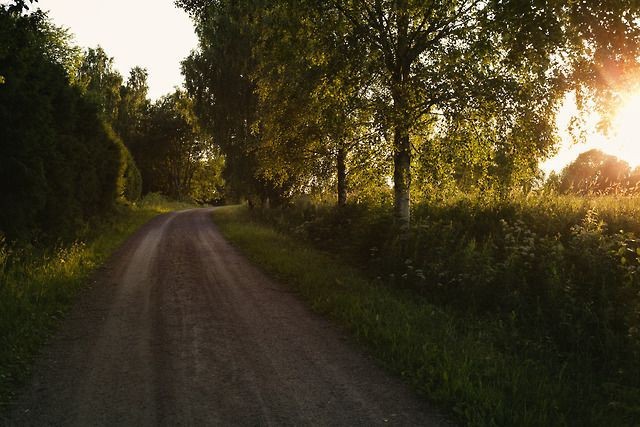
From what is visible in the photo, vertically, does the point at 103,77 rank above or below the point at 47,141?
above

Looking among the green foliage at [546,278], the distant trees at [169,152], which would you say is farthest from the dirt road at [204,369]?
the distant trees at [169,152]

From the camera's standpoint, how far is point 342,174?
17.1 meters

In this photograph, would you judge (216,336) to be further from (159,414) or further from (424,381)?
(424,381)

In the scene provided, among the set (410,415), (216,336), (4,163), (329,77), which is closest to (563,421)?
(410,415)

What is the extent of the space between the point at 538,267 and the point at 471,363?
3.45 metres

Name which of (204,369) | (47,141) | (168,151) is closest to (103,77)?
(168,151)

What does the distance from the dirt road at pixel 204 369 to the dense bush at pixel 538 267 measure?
284cm

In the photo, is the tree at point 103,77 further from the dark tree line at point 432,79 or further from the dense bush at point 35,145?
the dark tree line at point 432,79

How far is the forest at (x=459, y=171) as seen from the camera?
6.56 meters

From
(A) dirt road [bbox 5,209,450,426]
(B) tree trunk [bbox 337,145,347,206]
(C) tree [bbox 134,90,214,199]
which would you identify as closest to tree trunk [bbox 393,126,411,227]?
(B) tree trunk [bbox 337,145,347,206]

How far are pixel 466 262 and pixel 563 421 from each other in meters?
4.98

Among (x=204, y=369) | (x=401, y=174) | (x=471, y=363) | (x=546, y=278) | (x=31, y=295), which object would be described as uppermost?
(x=401, y=174)

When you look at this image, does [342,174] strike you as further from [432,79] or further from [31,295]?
[31,295]

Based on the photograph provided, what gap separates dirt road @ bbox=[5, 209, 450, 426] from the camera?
5.06 m
